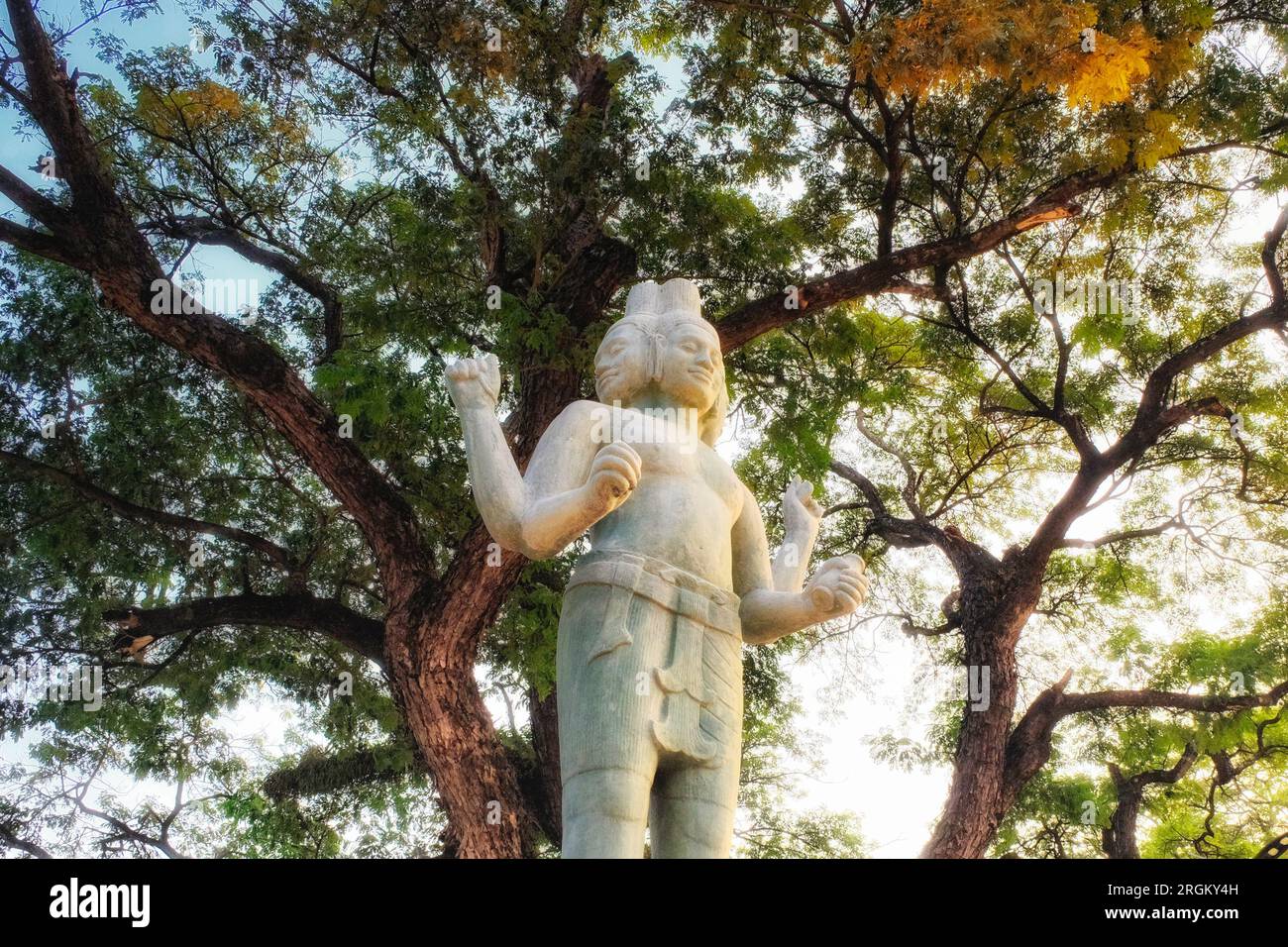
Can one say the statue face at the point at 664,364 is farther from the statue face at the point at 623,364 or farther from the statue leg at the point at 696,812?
the statue leg at the point at 696,812

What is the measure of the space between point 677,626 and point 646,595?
0.15m

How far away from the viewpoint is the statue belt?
3715 mm

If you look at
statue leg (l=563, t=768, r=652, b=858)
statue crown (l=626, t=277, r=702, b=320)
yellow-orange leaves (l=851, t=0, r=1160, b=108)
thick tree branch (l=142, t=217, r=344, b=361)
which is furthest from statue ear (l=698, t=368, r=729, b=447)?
thick tree branch (l=142, t=217, r=344, b=361)

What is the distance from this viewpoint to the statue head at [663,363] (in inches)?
176

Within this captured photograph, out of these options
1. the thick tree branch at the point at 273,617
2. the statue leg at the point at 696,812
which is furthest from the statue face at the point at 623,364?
the thick tree branch at the point at 273,617

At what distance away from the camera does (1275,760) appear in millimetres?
11148

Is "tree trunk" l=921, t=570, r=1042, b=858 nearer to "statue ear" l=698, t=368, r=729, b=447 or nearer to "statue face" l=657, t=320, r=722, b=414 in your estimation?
"statue ear" l=698, t=368, r=729, b=447

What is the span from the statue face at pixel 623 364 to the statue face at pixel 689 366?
0.08m

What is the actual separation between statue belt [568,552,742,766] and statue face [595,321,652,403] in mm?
807

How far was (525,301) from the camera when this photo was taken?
8.22 m

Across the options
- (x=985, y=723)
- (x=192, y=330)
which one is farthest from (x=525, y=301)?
(x=985, y=723)
